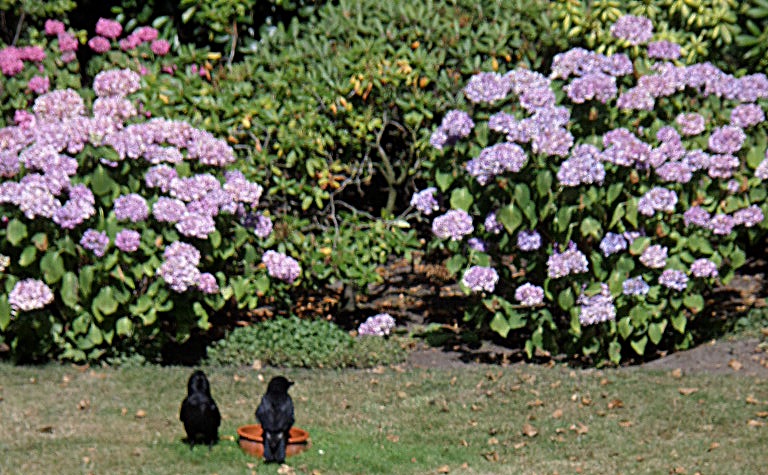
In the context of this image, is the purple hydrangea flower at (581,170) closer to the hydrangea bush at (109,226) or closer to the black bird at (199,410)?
the hydrangea bush at (109,226)

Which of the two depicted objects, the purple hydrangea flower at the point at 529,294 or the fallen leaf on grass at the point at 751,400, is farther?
the purple hydrangea flower at the point at 529,294

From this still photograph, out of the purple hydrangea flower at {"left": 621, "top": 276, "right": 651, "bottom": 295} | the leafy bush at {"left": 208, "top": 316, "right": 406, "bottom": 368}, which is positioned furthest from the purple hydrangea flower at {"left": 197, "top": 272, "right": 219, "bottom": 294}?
the purple hydrangea flower at {"left": 621, "top": 276, "right": 651, "bottom": 295}

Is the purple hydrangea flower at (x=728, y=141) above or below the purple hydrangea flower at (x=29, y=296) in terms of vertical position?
above

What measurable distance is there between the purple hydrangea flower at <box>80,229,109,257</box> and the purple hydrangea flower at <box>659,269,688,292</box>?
402 centimetres

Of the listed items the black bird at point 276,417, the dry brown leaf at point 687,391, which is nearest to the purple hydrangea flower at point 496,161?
the dry brown leaf at point 687,391

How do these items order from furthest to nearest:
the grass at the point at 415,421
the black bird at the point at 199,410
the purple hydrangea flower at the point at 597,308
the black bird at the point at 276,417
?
the purple hydrangea flower at the point at 597,308
the grass at the point at 415,421
the black bird at the point at 199,410
the black bird at the point at 276,417

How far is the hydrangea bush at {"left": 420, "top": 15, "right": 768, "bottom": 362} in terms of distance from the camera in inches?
375

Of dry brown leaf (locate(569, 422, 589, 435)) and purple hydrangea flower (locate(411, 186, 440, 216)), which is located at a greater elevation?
purple hydrangea flower (locate(411, 186, 440, 216))

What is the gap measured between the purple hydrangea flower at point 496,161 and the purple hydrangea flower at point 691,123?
123 centimetres

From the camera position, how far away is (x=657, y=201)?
31.1 ft

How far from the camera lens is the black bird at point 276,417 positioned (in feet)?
22.8

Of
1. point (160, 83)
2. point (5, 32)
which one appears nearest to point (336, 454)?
point (160, 83)

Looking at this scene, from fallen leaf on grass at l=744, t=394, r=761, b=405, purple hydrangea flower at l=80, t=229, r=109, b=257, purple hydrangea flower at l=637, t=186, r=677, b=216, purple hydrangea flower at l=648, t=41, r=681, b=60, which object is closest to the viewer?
fallen leaf on grass at l=744, t=394, r=761, b=405

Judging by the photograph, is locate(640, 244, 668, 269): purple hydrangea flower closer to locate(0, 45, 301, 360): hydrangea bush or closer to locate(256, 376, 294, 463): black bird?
locate(0, 45, 301, 360): hydrangea bush
